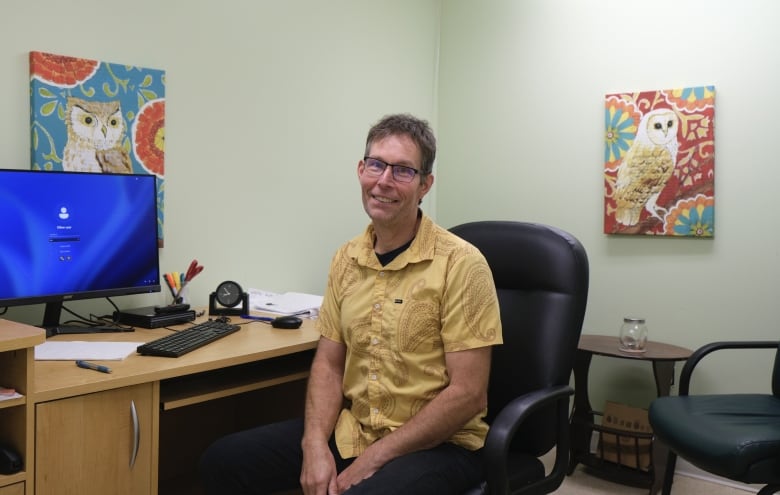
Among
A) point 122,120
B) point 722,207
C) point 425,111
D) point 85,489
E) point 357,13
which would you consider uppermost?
point 357,13

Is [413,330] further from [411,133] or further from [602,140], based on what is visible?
[602,140]

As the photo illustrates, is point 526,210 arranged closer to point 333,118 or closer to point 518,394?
point 333,118

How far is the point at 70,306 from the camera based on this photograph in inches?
84.0

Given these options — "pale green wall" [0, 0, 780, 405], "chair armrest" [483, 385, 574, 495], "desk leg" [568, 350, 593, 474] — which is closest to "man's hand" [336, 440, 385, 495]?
"chair armrest" [483, 385, 574, 495]

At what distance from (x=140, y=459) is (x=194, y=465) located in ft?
3.43

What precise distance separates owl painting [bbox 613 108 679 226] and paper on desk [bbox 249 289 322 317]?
1453mm

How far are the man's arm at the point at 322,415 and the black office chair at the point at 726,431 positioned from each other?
1017mm

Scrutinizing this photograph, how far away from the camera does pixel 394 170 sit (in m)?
1.69

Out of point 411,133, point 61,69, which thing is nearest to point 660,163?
point 411,133

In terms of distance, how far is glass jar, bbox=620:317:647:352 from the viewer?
2.75m

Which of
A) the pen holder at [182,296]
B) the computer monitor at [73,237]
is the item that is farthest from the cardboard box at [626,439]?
the computer monitor at [73,237]

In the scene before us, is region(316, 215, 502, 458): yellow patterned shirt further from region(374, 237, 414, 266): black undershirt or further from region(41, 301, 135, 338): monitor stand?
region(41, 301, 135, 338): monitor stand

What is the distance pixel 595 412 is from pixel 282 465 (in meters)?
1.76

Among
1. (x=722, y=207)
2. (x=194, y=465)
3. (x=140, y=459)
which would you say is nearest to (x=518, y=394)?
(x=140, y=459)
